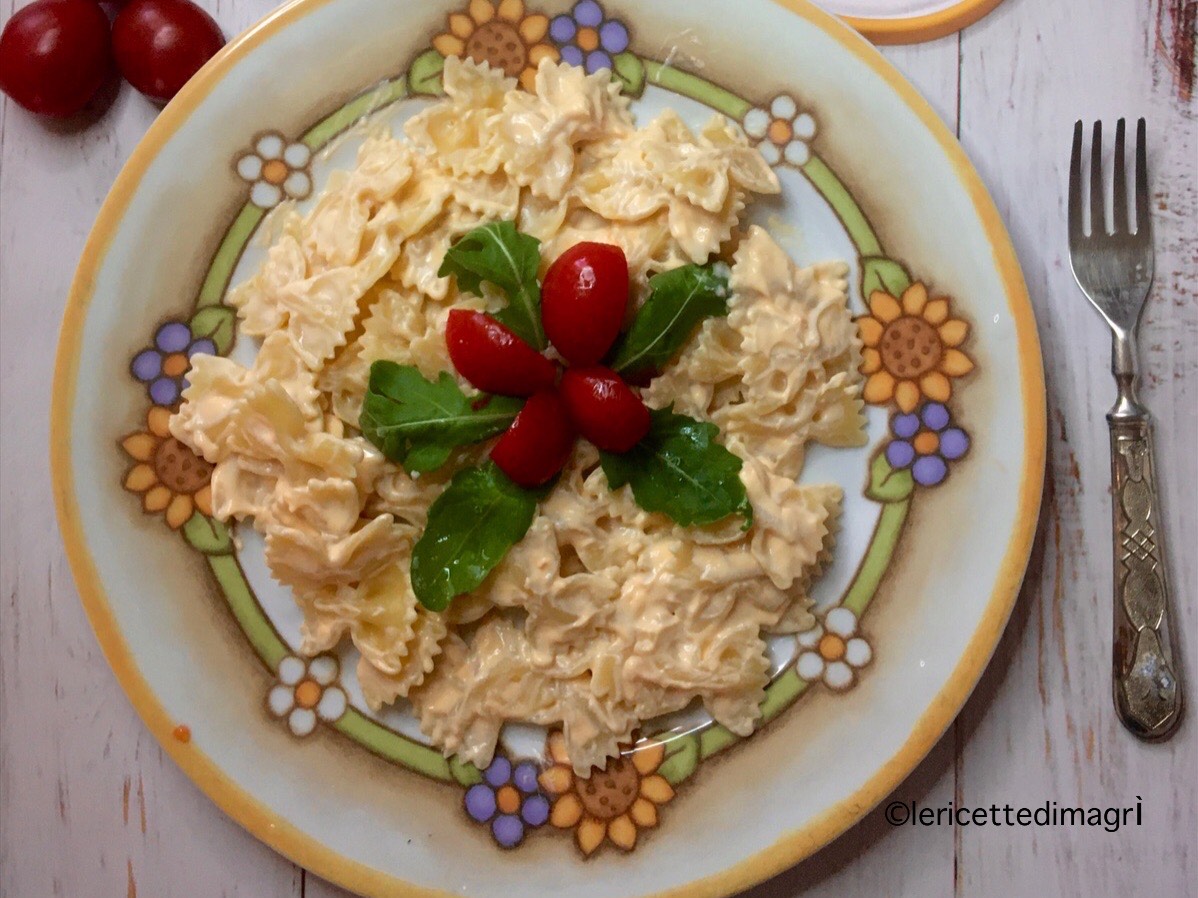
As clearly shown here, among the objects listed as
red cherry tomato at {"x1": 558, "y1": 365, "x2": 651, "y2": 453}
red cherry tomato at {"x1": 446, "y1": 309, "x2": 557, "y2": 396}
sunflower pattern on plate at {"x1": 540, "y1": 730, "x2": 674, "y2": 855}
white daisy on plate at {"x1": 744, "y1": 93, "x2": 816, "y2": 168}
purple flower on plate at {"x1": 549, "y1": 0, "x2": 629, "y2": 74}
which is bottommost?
sunflower pattern on plate at {"x1": 540, "y1": 730, "x2": 674, "y2": 855}

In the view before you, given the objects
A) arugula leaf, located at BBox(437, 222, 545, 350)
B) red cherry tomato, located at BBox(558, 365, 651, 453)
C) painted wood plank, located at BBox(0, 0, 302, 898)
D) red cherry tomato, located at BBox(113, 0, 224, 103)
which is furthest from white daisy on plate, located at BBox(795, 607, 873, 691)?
red cherry tomato, located at BBox(113, 0, 224, 103)

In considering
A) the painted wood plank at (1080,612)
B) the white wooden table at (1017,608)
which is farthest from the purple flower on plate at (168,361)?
the painted wood plank at (1080,612)

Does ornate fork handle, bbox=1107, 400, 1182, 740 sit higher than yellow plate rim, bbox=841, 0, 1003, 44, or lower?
lower

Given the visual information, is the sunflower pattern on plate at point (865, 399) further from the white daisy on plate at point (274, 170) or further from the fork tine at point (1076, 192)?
the fork tine at point (1076, 192)

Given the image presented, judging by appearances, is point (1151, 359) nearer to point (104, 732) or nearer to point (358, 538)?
point (358, 538)

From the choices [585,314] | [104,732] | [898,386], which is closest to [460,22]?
[585,314]

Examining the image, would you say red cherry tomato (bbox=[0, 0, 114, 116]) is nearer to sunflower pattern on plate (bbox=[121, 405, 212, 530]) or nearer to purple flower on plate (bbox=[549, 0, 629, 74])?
sunflower pattern on plate (bbox=[121, 405, 212, 530])

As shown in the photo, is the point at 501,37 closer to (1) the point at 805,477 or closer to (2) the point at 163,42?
(2) the point at 163,42
